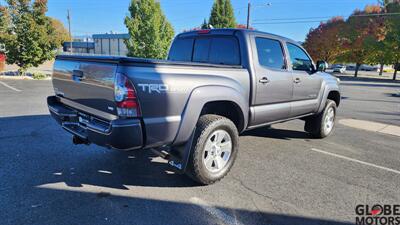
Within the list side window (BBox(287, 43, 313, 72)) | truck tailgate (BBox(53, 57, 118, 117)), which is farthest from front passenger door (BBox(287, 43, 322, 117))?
truck tailgate (BBox(53, 57, 118, 117))

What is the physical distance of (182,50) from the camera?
507cm

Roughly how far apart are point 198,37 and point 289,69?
159 centimetres

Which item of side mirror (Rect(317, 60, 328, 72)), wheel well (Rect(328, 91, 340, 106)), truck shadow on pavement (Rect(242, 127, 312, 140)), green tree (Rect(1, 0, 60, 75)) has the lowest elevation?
truck shadow on pavement (Rect(242, 127, 312, 140))

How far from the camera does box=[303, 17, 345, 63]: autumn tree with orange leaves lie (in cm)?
3809

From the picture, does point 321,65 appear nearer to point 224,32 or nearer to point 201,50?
point 224,32

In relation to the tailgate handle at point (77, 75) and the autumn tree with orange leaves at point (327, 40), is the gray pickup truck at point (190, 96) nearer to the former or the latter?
the tailgate handle at point (77, 75)

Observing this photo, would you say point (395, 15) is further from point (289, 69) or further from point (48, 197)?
point (48, 197)

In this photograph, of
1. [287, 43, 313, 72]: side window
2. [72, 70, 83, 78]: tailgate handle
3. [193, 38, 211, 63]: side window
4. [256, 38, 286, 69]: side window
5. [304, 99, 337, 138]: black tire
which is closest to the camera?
[72, 70, 83, 78]: tailgate handle

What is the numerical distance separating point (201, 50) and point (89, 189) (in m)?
2.64

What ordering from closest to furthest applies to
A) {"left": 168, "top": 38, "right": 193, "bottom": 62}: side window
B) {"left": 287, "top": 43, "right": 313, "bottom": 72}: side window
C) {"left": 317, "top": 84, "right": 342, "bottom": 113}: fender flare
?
{"left": 168, "top": 38, "right": 193, "bottom": 62}: side window → {"left": 287, "top": 43, "right": 313, "bottom": 72}: side window → {"left": 317, "top": 84, "right": 342, "bottom": 113}: fender flare

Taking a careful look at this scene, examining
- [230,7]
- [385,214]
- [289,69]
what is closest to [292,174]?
[385,214]

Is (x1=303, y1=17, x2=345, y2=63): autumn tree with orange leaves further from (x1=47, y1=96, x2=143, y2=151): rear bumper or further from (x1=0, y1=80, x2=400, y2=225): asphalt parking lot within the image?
(x1=47, y1=96, x2=143, y2=151): rear bumper

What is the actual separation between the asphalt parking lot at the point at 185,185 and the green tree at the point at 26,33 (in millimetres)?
13972

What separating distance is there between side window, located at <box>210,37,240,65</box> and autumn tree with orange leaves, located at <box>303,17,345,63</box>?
126ft
